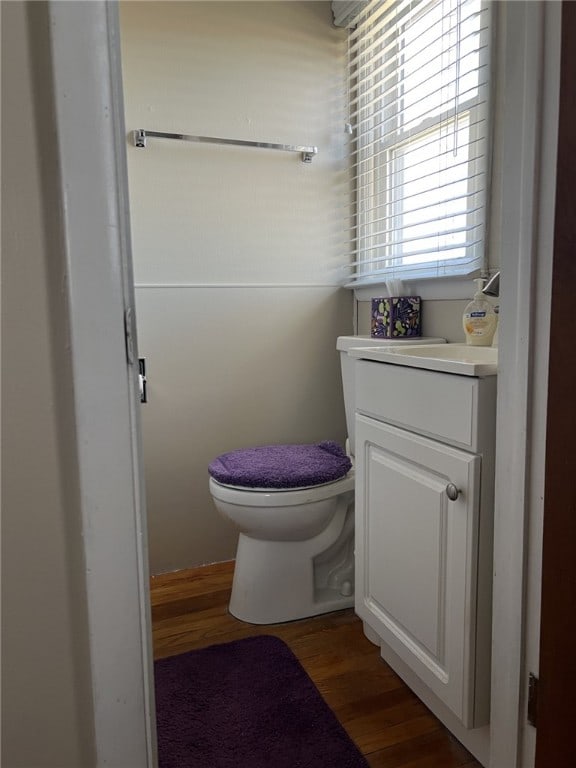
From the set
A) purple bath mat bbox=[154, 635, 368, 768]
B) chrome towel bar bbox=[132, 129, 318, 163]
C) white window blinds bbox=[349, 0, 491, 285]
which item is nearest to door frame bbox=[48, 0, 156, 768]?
purple bath mat bbox=[154, 635, 368, 768]

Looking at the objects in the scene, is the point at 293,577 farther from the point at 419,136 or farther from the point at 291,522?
the point at 419,136

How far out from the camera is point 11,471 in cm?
59

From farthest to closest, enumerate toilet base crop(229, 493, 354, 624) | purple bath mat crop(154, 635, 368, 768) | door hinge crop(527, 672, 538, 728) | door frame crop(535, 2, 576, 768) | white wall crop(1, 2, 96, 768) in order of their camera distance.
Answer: toilet base crop(229, 493, 354, 624), purple bath mat crop(154, 635, 368, 768), door hinge crop(527, 672, 538, 728), door frame crop(535, 2, 576, 768), white wall crop(1, 2, 96, 768)

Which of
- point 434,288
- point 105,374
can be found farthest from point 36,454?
point 434,288

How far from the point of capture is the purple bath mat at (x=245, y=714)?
1197mm

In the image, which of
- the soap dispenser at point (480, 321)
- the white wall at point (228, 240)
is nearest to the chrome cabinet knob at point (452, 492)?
the soap dispenser at point (480, 321)

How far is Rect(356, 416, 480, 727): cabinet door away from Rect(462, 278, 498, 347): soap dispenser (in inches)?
14.2

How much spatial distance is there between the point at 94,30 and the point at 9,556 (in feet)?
1.79

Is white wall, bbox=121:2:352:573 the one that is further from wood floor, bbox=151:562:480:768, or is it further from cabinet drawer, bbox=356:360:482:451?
cabinet drawer, bbox=356:360:482:451

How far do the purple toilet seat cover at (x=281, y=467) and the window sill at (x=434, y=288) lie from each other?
1.87 ft

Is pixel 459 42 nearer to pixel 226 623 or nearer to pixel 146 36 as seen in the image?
pixel 146 36

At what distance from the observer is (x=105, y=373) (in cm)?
61

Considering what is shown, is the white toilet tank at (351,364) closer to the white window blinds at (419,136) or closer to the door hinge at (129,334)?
the white window blinds at (419,136)

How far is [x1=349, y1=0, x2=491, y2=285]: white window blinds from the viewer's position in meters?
1.54
